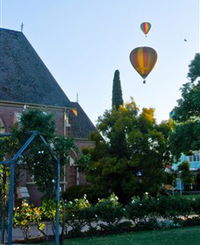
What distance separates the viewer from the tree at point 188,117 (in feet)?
53.0

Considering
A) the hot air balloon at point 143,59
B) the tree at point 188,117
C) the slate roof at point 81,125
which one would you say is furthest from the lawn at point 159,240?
the slate roof at point 81,125

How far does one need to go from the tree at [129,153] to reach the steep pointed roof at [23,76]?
5.14 metres

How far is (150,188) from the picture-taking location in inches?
895

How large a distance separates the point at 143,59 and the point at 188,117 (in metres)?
6.16

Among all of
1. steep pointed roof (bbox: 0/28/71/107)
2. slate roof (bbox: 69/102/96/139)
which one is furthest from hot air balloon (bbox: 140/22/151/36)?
slate roof (bbox: 69/102/96/139)

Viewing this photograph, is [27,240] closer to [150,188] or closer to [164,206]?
[164,206]

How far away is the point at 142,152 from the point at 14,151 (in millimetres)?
14771

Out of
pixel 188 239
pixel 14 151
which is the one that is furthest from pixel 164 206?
pixel 14 151

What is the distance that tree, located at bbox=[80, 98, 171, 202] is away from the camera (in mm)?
22969

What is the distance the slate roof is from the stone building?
308 cm

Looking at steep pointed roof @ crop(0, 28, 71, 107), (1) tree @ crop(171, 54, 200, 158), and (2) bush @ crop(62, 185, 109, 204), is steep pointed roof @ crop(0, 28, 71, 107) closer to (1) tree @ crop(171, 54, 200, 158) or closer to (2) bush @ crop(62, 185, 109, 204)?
(2) bush @ crop(62, 185, 109, 204)

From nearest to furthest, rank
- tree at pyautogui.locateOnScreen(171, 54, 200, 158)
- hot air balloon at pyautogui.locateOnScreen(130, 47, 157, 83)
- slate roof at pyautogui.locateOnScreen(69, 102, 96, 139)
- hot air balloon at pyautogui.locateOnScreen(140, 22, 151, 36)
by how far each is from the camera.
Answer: hot air balloon at pyautogui.locateOnScreen(130, 47, 157, 83), hot air balloon at pyautogui.locateOnScreen(140, 22, 151, 36), tree at pyautogui.locateOnScreen(171, 54, 200, 158), slate roof at pyautogui.locateOnScreen(69, 102, 96, 139)

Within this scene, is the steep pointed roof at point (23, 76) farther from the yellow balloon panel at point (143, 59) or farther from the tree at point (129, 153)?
the yellow balloon panel at point (143, 59)

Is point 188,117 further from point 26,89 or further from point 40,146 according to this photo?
point 26,89
